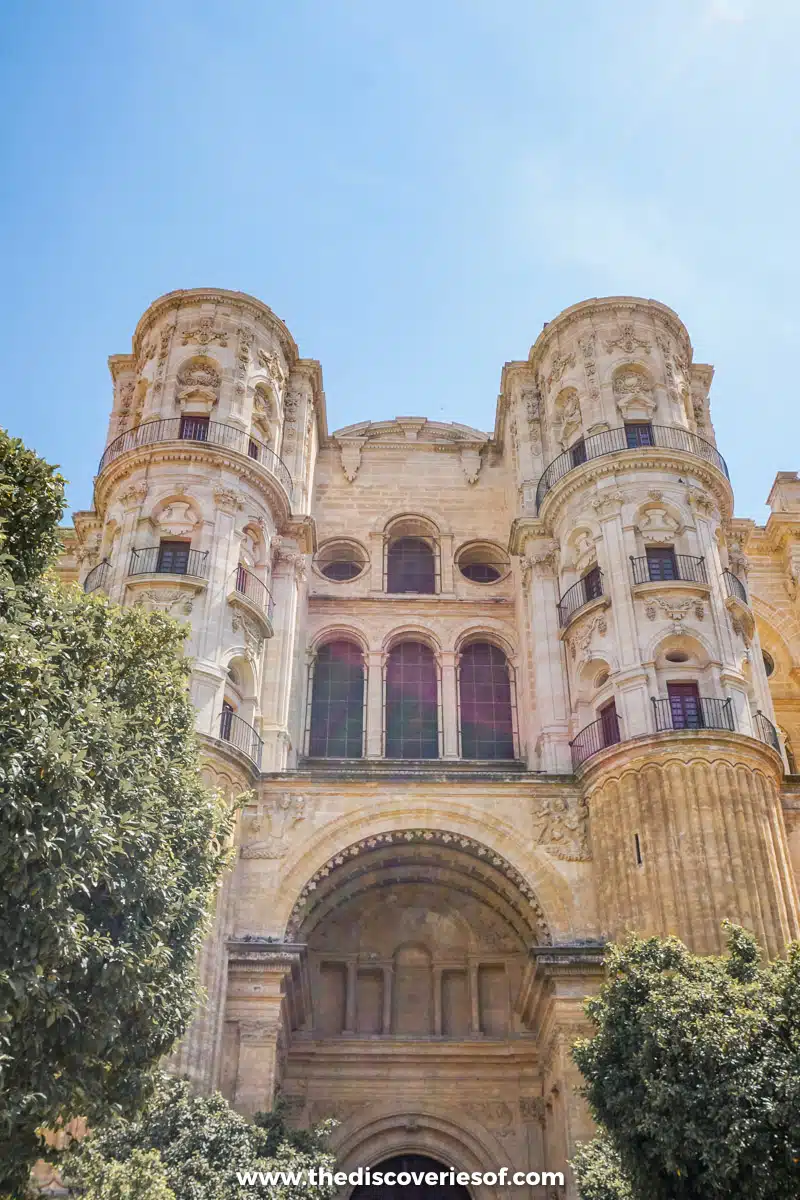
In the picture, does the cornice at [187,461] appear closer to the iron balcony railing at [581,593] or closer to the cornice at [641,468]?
the cornice at [641,468]

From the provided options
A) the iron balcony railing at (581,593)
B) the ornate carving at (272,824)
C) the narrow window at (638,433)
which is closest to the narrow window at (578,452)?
the narrow window at (638,433)

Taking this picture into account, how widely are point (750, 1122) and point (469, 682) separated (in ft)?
50.0

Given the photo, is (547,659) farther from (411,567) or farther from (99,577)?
(99,577)

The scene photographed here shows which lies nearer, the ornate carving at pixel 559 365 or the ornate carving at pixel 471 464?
the ornate carving at pixel 559 365

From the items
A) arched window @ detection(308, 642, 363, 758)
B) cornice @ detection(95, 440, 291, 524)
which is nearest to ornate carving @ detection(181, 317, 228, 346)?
cornice @ detection(95, 440, 291, 524)

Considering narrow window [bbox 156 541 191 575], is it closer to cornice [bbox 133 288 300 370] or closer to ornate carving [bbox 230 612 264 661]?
ornate carving [bbox 230 612 264 661]

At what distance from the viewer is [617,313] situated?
2817 cm

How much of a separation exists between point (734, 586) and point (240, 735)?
1140cm

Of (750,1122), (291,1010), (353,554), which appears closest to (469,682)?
(353,554)

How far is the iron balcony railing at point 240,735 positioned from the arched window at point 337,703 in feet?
10.1

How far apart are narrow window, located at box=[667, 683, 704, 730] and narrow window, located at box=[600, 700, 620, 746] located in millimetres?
1142

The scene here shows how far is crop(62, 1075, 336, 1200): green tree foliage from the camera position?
1491cm

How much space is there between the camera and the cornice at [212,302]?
2803 cm

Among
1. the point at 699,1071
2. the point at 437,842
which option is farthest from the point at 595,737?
the point at 699,1071
